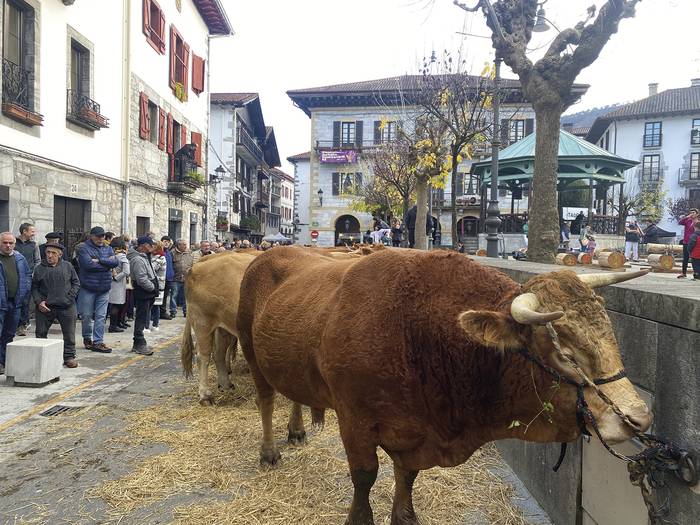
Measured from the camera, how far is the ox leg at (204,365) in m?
5.72

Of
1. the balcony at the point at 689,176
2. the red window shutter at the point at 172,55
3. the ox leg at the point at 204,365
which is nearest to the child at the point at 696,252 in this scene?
the ox leg at the point at 204,365

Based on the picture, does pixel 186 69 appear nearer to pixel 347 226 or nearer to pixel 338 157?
pixel 338 157

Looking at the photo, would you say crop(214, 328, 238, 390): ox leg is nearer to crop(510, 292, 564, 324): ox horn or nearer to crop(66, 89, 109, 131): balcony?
crop(510, 292, 564, 324): ox horn

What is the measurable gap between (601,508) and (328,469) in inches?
83.6

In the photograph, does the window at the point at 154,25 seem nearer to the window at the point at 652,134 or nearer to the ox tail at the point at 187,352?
the ox tail at the point at 187,352

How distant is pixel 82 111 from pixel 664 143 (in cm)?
5116

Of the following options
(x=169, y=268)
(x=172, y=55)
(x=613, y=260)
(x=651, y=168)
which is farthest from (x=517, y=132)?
(x=613, y=260)

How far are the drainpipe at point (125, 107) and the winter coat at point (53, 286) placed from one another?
8.45m

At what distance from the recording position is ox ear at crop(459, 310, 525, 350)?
2090mm

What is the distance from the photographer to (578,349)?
2.00 metres

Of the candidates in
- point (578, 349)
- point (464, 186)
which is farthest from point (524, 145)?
point (464, 186)

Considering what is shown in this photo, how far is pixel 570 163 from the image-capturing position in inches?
575

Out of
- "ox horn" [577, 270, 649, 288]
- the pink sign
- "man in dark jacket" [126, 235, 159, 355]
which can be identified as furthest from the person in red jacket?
the pink sign

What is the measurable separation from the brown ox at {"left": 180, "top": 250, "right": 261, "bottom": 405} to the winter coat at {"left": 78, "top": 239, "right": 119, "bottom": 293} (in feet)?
9.04
